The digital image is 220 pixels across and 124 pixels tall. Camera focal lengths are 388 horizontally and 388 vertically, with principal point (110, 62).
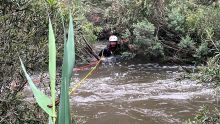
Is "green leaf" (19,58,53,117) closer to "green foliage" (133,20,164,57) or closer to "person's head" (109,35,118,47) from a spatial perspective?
"green foliage" (133,20,164,57)

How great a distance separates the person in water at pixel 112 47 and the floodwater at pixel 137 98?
1.50 metres

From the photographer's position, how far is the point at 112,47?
13234 millimetres

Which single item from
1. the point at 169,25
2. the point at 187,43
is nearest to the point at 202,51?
the point at 187,43

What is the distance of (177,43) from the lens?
42.7 ft

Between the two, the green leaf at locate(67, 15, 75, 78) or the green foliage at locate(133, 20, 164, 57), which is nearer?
the green leaf at locate(67, 15, 75, 78)

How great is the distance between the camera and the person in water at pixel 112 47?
1302 centimetres

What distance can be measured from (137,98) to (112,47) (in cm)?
434

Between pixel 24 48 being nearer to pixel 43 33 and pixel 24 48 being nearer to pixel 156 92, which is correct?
pixel 43 33

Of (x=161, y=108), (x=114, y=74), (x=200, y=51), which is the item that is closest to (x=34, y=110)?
(x=161, y=108)

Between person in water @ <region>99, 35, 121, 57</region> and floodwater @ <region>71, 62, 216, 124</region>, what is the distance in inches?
58.9

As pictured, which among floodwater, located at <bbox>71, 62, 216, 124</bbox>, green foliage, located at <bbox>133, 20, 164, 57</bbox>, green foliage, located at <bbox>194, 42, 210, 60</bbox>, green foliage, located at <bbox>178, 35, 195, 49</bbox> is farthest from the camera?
green foliage, located at <bbox>133, 20, 164, 57</bbox>

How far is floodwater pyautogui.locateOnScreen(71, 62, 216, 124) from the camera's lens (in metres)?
7.96

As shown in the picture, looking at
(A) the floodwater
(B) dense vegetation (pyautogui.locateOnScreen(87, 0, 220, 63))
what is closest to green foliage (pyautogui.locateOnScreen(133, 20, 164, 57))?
(B) dense vegetation (pyautogui.locateOnScreen(87, 0, 220, 63))

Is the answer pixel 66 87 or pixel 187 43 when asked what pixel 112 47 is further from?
pixel 66 87
